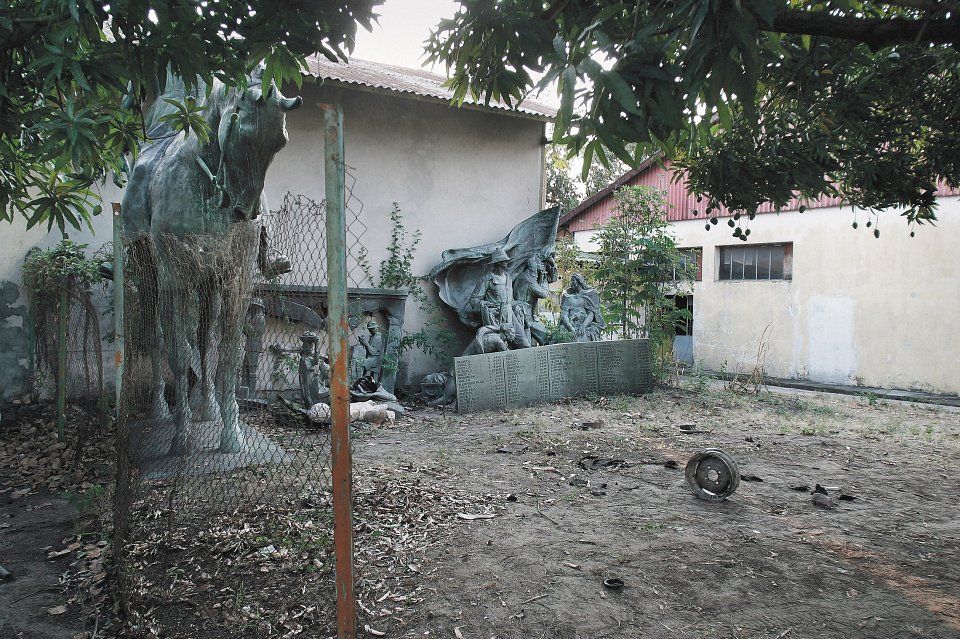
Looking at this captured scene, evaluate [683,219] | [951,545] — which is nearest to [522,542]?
[951,545]

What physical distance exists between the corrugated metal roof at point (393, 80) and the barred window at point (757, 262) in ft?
19.7

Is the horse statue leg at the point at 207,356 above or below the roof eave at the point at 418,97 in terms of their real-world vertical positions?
below

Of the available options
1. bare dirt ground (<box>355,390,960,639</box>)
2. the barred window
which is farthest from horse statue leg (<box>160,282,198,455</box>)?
the barred window

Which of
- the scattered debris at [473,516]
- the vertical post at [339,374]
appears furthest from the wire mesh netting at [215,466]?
the scattered debris at [473,516]

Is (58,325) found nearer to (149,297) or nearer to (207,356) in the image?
(149,297)

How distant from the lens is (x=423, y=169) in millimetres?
10766

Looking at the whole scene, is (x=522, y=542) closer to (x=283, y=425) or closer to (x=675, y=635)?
(x=675, y=635)

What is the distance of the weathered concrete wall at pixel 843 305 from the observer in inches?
477

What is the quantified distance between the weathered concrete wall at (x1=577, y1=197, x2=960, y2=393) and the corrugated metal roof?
6216mm

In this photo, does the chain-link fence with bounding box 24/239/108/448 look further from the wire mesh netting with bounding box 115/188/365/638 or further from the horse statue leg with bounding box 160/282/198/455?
the horse statue leg with bounding box 160/282/198/455

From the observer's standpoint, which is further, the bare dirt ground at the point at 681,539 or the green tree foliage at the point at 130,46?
the bare dirt ground at the point at 681,539

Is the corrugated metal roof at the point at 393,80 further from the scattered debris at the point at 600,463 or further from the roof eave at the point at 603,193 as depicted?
the scattered debris at the point at 600,463

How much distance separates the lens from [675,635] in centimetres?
281

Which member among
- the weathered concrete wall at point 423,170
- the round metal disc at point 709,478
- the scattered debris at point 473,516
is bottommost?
the scattered debris at point 473,516
